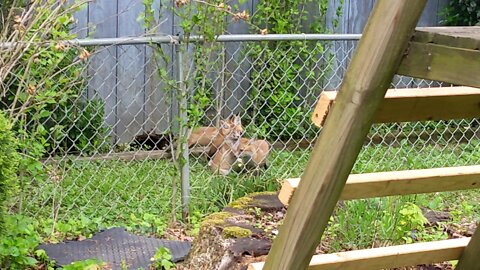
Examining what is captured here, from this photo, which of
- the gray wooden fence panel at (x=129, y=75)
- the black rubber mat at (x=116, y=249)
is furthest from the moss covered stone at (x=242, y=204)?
the gray wooden fence panel at (x=129, y=75)

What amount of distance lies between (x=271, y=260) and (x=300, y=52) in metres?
5.69

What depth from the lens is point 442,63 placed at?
1.53m

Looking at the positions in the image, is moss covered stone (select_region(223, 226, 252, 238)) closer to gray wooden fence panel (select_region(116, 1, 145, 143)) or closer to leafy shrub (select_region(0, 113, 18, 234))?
leafy shrub (select_region(0, 113, 18, 234))

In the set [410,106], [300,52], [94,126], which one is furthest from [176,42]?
[410,106]

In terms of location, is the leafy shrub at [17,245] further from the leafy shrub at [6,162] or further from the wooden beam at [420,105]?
the wooden beam at [420,105]

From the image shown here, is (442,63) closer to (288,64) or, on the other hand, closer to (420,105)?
(420,105)

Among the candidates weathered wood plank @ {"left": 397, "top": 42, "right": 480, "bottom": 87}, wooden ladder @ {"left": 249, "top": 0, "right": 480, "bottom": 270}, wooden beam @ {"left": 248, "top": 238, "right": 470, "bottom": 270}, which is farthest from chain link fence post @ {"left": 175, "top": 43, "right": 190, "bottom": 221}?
weathered wood plank @ {"left": 397, "top": 42, "right": 480, "bottom": 87}

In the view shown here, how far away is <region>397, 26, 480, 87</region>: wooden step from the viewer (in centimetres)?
151

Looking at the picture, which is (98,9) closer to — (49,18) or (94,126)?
(94,126)

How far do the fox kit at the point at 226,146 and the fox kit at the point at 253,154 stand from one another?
63mm

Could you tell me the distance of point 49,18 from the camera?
450 cm

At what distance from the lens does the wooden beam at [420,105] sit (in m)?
1.83

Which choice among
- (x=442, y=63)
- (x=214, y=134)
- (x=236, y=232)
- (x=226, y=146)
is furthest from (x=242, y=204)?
(x=442, y=63)

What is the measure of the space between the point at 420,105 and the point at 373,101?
358 mm
